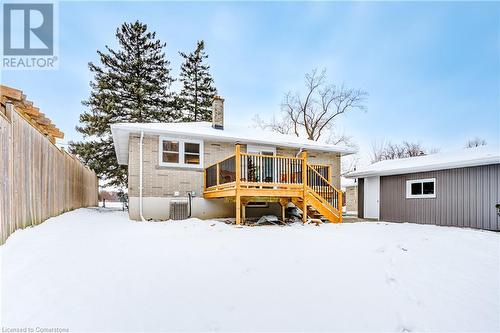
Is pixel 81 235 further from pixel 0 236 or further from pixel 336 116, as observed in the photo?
pixel 336 116

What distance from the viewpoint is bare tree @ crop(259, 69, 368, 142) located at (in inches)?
898

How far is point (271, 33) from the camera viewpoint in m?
13.3

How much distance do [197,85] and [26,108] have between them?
18.9 metres

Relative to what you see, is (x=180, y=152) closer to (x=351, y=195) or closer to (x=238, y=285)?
(x=238, y=285)

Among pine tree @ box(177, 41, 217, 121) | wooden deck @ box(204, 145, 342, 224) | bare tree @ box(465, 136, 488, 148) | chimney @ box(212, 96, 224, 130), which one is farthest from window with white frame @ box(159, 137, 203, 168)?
bare tree @ box(465, 136, 488, 148)

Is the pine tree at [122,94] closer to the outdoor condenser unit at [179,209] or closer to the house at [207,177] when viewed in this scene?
the house at [207,177]

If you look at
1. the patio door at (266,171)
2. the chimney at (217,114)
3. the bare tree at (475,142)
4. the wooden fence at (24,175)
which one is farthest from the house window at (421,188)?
the bare tree at (475,142)

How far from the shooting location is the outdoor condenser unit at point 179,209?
9.11 meters

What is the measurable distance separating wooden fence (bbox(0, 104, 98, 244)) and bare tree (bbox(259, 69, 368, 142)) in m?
20.0

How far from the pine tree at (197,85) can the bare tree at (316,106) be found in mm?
6418

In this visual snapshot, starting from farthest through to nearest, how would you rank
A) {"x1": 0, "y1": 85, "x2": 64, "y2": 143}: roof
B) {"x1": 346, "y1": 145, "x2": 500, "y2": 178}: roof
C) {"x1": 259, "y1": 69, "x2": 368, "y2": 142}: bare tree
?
1. {"x1": 259, "y1": 69, "x2": 368, "y2": 142}: bare tree
2. {"x1": 346, "y1": 145, "x2": 500, "y2": 178}: roof
3. {"x1": 0, "y1": 85, "x2": 64, "y2": 143}: roof

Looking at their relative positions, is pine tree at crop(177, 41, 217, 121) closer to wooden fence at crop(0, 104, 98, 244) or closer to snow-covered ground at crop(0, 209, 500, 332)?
wooden fence at crop(0, 104, 98, 244)

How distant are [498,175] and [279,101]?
17754 millimetres

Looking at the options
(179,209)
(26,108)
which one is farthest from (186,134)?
(26,108)
